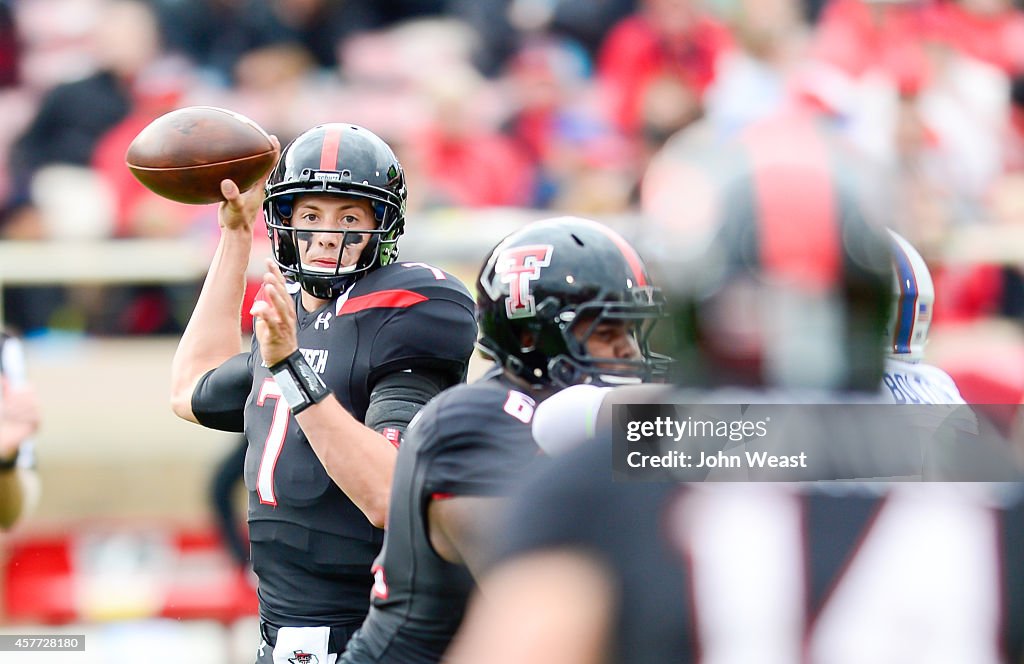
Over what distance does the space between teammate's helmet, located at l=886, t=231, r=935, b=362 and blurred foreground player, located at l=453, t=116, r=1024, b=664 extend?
1.71 meters

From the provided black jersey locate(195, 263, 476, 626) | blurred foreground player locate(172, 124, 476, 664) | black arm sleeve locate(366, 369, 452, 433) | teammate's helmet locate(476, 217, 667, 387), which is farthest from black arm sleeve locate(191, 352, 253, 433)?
teammate's helmet locate(476, 217, 667, 387)

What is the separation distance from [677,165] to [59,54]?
739 centimetres

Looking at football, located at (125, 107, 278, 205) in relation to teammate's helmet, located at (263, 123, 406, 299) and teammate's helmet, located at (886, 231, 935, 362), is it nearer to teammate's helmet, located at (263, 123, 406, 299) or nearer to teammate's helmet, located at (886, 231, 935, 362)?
teammate's helmet, located at (263, 123, 406, 299)

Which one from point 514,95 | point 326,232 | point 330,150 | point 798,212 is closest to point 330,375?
point 326,232

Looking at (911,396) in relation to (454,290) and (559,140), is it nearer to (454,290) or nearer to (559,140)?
(454,290)

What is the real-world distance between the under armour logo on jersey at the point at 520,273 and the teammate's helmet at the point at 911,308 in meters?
0.92

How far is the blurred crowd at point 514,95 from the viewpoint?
690cm

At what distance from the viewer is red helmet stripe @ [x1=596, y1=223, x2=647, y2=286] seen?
284 cm

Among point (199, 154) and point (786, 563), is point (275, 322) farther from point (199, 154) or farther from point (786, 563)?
point (786, 563)

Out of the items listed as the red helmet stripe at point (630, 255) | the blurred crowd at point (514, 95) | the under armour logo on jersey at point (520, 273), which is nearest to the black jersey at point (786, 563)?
the under armour logo on jersey at point (520, 273)

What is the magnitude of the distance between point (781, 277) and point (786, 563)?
313 millimetres

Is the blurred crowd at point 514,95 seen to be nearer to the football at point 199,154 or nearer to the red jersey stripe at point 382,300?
the football at point 199,154

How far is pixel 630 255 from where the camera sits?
9.50ft

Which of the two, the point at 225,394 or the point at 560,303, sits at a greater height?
the point at 560,303
